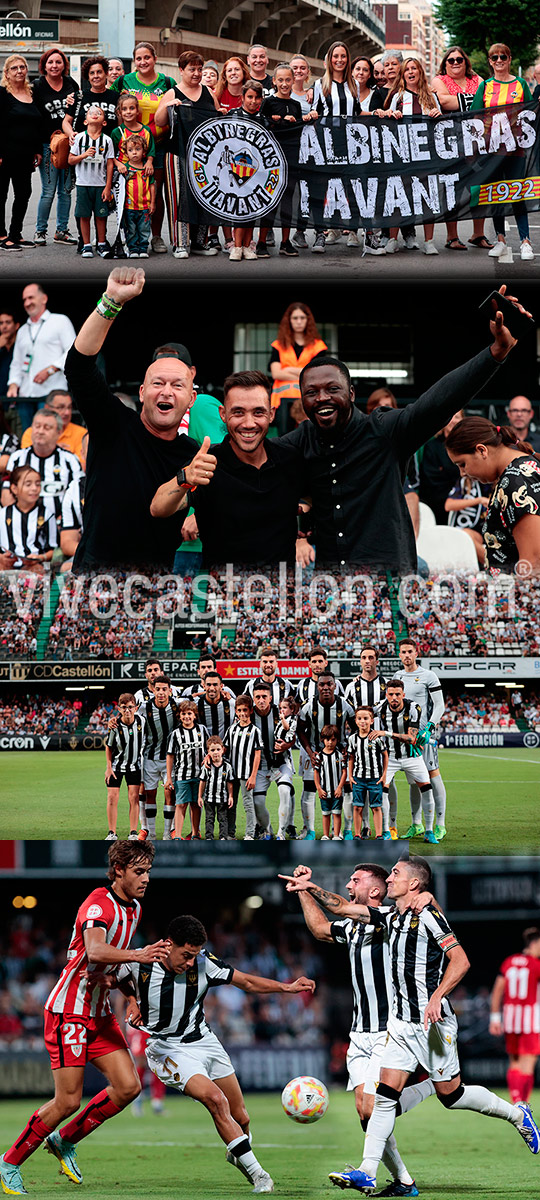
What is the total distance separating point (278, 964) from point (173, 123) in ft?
28.8

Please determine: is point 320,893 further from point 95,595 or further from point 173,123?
point 95,595

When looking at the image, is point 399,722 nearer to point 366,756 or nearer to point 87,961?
point 366,756

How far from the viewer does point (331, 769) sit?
33.6 ft

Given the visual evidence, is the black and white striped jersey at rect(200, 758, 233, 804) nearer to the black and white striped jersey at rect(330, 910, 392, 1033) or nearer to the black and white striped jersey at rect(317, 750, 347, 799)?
the black and white striped jersey at rect(317, 750, 347, 799)

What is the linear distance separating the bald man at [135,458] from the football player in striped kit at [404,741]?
3.63m

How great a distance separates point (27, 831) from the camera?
10.3 metres

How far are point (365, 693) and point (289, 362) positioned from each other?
415cm

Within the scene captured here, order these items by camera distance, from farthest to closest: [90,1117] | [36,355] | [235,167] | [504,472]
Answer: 1. [36,355]
2. [235,167]
3. [504,472]
4. [90,1117]

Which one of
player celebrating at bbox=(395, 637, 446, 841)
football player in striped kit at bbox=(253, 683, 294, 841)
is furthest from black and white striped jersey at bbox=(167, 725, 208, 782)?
player celebrating at bbox=(395, 637, 446, 841)

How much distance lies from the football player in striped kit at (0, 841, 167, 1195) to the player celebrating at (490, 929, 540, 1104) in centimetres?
190

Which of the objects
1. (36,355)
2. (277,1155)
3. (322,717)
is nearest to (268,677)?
(322,717)

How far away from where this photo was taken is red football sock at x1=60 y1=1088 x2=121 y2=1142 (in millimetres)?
5734

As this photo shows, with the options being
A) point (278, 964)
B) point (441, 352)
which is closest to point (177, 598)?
point (441, 352)

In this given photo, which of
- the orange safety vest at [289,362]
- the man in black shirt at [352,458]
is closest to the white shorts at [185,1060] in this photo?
the man in black shirt at [352,458]
